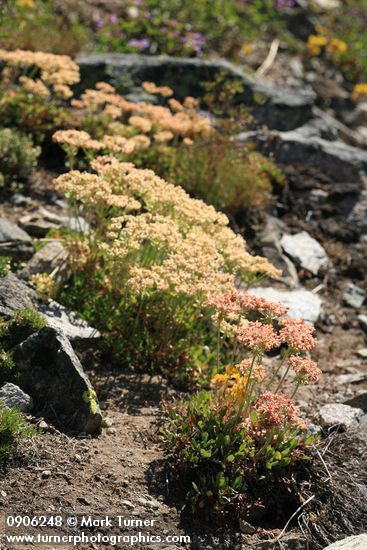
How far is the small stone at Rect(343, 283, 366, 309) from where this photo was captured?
902 cm

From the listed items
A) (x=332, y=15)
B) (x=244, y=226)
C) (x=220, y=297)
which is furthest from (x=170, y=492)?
(x=332, y=15)

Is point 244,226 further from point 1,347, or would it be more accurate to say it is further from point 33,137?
point 1,347

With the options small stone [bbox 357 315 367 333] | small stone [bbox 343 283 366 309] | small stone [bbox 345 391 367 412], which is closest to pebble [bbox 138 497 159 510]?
small stone [bbox 345 391 367 412]

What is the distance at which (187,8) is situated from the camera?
1540 centimetres

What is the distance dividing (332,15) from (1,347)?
17753 mm

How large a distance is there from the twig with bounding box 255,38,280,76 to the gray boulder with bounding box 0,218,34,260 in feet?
29.6

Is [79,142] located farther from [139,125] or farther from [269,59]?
[269,59]

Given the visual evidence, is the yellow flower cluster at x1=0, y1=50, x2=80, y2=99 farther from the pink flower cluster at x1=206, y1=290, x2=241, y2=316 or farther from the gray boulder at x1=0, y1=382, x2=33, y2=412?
the gray boulder at x1=0, y1=382, x2=33, y2=412

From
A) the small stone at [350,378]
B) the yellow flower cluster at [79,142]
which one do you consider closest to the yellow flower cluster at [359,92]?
the yellow flower cluster at [79,142]

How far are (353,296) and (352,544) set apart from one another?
536 centimetres

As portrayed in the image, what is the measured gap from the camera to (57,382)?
16.3 ft

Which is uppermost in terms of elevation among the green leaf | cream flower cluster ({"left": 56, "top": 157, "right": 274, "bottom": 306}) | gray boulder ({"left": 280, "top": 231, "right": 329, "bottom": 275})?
cream flower cluster ({"left": 56, "top": 157, "right": 274, "bottom": 306})

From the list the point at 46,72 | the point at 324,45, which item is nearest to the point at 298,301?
the point at 46,72

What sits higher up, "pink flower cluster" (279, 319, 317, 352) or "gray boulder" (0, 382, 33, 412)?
"pink flower cluster" (279, 319, 317, 352)
